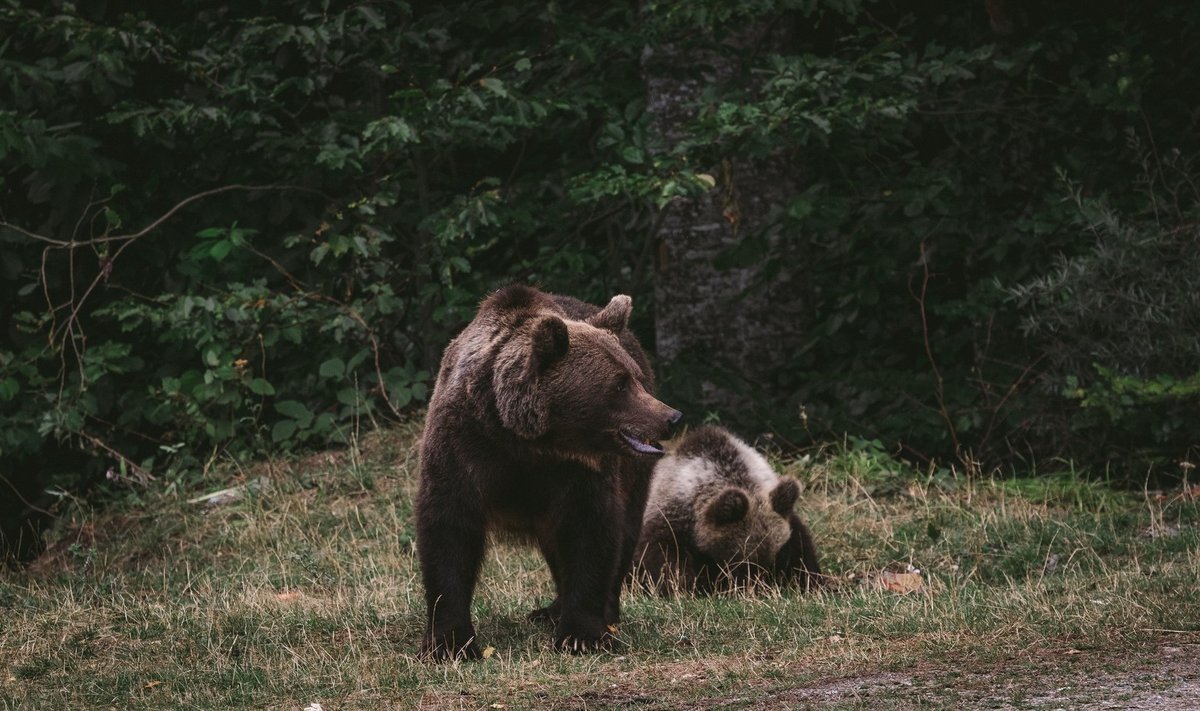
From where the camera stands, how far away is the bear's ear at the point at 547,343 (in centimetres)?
552

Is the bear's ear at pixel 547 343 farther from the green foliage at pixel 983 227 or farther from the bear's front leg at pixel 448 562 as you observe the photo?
the green foliage at pixel 983 227

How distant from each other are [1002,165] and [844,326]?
5.39 ft

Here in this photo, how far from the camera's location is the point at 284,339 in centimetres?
1139

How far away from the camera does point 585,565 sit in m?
5.83

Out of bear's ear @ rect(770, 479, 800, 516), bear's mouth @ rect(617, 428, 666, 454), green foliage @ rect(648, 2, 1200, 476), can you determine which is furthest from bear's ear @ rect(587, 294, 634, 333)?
green foliage @ rect(648, 2, 1200, 476)

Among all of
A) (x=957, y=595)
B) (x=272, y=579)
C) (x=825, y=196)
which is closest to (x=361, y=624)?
(x=272, y=579)

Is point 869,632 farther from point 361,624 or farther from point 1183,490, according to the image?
point 1183,490

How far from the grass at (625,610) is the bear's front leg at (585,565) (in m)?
0.12

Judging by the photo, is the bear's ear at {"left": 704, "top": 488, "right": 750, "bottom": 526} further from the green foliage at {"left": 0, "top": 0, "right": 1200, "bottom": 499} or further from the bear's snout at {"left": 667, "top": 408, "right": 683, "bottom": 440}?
the bear's snout at {"left": 667, "top": 408, "right": 683, "bottom": 440}

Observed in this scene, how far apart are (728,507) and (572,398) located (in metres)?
2.52

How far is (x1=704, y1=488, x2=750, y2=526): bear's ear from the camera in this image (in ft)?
25.8

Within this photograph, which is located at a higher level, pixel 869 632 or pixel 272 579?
pixel 869 632

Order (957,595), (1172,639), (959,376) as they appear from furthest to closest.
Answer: (959,376) < (957,595) < (1172,639)

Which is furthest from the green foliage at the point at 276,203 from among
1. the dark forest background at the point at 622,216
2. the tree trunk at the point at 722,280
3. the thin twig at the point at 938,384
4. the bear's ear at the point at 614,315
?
the bear's ear at the point at 614,315
